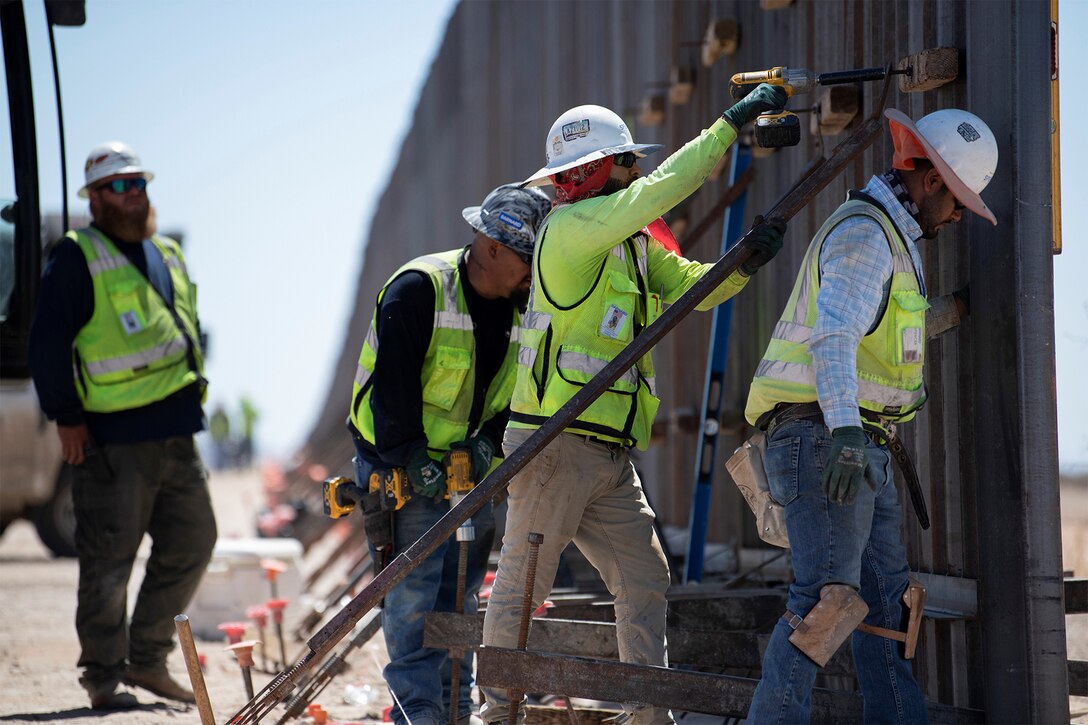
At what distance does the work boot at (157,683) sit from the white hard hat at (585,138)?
330 centimetres

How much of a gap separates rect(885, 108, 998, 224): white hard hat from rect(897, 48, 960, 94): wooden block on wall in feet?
1.15

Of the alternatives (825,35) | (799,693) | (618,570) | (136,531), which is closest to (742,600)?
(618,570)

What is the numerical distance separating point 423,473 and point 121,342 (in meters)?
2.23

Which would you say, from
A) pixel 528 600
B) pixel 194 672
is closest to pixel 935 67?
pixel 528 600

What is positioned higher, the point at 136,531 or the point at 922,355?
the point at 922,355

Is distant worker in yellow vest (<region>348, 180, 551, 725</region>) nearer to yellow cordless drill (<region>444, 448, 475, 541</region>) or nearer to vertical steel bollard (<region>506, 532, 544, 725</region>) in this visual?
yellow cordless drill (<region>444, 448, 475, 541</region>)

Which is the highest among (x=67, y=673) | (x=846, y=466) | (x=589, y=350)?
(x=589, y=350)

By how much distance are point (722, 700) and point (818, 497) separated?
70 cm

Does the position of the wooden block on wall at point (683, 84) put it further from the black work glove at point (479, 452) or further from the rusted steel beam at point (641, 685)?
the rusted steel beam at point (641, 685)

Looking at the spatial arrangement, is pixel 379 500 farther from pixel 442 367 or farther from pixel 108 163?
pixel 108 163

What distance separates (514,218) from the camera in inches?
184

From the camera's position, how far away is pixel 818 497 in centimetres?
374

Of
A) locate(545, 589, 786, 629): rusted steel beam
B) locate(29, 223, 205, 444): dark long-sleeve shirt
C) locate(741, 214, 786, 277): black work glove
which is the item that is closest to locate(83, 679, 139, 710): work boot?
locate(29, 223, 205, 444): dark long-sleeve shirt

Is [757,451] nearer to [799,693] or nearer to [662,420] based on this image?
[799,693]
